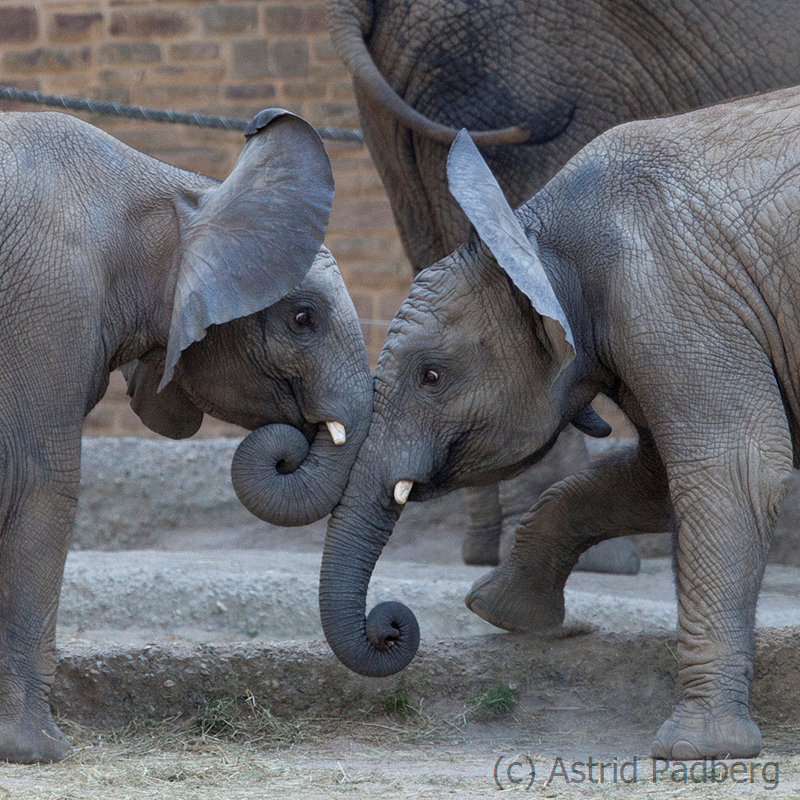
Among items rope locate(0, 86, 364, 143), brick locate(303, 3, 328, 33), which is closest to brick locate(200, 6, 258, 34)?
brick locate(303, 3, 328, 33)

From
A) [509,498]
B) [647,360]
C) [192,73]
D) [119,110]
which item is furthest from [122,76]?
[647,360]

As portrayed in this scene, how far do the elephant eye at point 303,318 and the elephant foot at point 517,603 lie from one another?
1.11 metres

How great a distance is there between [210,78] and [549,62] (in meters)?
5.25

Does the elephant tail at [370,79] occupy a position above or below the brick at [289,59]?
below

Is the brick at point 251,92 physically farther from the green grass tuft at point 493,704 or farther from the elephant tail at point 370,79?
the green grass tuft at point 493,704

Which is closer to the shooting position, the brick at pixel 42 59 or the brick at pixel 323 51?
the brick at pixel 323 51

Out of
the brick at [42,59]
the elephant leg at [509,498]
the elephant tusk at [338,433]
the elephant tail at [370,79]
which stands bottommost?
the elephant leg at [509,498]

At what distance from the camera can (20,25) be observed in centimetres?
1034

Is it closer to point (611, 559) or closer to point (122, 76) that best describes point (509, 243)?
point (611, 559)

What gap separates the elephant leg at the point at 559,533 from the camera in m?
4.65

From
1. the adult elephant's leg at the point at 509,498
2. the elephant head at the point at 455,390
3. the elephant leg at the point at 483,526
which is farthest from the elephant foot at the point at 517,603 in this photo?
the elephant leg at the point at 483,526

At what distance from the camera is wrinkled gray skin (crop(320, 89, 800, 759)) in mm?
3801

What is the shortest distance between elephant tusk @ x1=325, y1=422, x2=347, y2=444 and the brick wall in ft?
18.3

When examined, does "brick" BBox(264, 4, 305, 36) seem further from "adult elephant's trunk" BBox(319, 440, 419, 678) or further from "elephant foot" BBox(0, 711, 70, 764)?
"elephant foot" BBox(0, 711, 70, 764)
